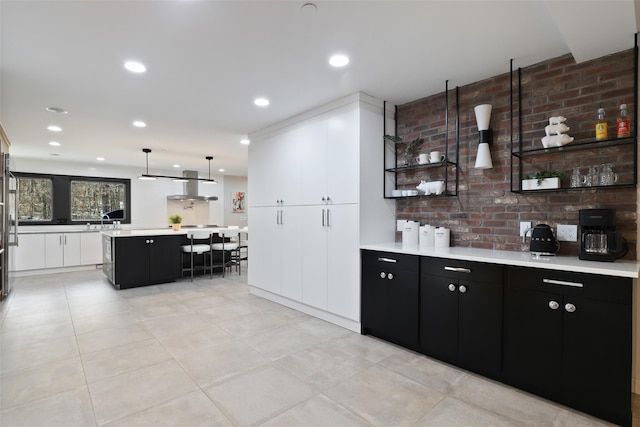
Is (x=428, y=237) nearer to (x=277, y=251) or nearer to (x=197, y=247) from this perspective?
(x=277, y=251)

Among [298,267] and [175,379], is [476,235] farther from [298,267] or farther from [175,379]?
[175,379]

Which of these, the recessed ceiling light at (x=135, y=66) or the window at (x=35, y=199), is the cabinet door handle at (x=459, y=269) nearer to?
the recessed ceiling light at (x=135, y=66)

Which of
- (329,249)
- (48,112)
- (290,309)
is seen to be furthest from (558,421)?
(48,112)

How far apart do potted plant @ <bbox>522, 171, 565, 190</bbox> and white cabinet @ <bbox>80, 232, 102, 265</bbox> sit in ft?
25.7

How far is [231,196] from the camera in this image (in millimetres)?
10094

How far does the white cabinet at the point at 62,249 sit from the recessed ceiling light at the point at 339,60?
6.98m

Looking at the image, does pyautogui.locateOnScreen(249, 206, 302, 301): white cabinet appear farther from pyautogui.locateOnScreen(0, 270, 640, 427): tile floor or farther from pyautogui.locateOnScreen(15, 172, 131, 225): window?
pyautogui.locateOnScreen(15, 172, 131, 225): window

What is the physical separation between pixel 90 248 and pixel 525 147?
8093mm

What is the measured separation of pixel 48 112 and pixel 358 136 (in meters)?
3.67

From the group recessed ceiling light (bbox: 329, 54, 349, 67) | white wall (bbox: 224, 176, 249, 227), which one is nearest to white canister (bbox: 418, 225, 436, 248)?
recessed ceiling light (bbox: 329, 54, 349, 67)

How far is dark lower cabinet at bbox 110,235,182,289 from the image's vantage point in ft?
17.1

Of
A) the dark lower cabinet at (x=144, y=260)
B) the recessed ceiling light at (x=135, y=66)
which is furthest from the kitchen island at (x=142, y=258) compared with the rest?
the recessed ceiling light at (x=135, y=66)

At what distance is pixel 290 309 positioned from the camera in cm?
413

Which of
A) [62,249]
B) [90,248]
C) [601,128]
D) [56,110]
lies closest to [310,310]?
[601,128]
